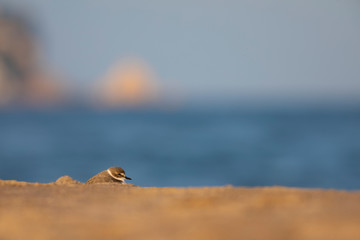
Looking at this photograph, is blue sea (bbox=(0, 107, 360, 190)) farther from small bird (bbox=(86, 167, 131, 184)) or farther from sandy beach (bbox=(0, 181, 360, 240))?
sandy beach (bbox=(0, 181, 360, 240))

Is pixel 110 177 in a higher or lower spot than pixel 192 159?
lower

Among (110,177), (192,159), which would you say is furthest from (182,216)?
(192,159)

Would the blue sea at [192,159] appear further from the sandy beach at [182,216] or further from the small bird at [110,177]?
the sandy beach at [182,216]

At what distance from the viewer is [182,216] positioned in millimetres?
2684

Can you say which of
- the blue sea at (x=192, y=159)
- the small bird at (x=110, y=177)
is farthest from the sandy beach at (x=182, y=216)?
the blue sea at (x=192, y=159)

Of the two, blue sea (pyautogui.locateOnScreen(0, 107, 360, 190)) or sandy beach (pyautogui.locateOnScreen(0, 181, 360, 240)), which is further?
blue sea (pyautogui.locateOnScreen(0, 107, 360, 190))

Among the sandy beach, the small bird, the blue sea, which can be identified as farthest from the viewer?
the blue sea

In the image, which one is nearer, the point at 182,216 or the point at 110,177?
the point at 182,216

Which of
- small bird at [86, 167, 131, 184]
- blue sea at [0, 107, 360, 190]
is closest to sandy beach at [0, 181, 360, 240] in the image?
small bird at [86, 167, 131, 184]

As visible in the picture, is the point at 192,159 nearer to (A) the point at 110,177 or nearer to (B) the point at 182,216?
(A) the point at 110,177

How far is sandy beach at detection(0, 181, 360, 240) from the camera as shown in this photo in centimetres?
233

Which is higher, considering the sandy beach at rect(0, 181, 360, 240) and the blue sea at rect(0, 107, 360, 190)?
the blue sea at rect(0, 107, 360, 190)

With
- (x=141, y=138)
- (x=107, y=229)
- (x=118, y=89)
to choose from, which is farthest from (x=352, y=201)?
(x=118, y=89)

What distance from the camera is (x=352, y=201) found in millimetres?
3172
